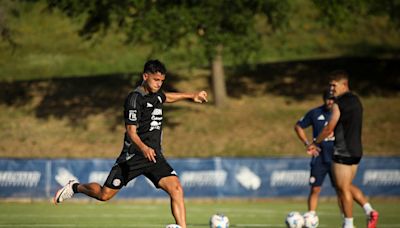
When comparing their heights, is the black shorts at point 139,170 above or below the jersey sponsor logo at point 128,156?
below

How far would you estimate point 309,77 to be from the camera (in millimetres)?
43875

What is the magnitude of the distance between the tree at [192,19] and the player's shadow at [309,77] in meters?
4.70

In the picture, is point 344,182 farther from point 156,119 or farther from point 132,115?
point 132,115

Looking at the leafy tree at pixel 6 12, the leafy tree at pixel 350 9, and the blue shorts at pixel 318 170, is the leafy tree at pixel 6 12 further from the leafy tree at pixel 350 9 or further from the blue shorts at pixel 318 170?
the blue shorts at pixel 318 170

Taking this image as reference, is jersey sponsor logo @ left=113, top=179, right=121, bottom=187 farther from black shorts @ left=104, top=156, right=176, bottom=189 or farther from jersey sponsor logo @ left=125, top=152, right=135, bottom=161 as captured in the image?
jersey sponsor logo @ left=125, top=152, right=135, bottom=161

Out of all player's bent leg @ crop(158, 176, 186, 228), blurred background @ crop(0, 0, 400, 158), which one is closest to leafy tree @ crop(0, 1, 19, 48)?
blurred background @ crop(0, 0, 400, 158)

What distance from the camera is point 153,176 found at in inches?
491

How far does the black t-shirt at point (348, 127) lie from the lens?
13.5 meters

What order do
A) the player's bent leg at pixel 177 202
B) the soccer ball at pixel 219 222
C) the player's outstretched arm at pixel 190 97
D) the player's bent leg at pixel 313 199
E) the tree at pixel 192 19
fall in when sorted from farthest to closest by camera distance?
the tree at pixel 192 19 → the player's bent leg at pixel 313 199 → the soccer ball at pixel 219 222 → the player's outstretched arm at pixel 190 97 → the player's bent leg at pixel 177 202

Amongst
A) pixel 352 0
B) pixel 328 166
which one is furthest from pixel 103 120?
pixel 328 166

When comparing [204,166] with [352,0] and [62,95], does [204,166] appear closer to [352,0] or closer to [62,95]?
[352,0]

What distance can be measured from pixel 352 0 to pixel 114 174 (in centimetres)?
2640

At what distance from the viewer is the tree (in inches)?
1404

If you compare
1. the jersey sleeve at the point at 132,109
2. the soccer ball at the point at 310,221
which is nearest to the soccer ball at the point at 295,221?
the soccer ball at the point at 310,221
